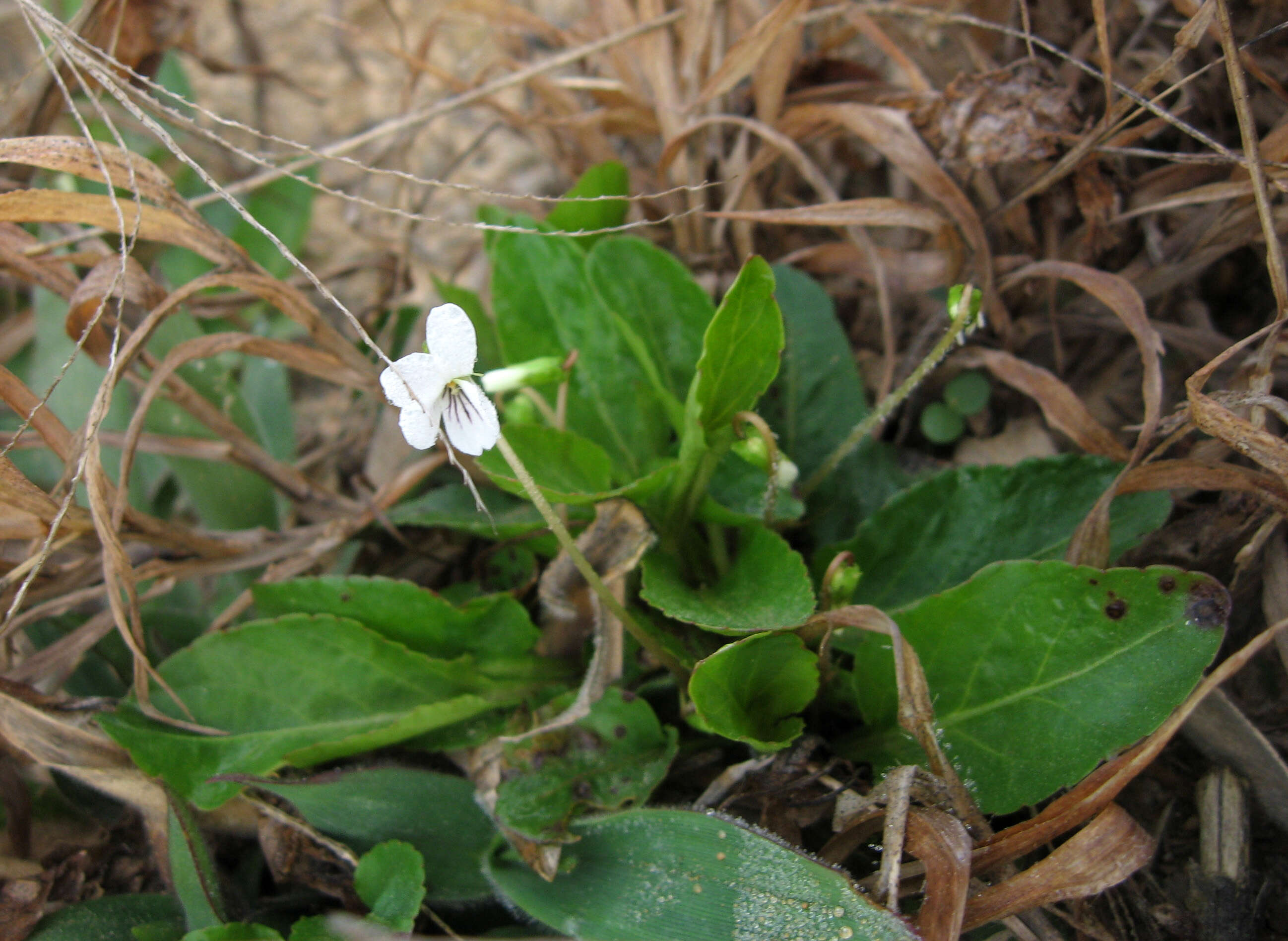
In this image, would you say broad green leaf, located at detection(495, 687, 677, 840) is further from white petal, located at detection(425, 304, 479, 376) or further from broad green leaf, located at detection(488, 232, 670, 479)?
white petal, located at detection(425, 304, 479, 376)

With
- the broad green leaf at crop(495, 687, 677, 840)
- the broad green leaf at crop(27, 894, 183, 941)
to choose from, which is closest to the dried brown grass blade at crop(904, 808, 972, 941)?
the broad green leaf at crop(495, 687, 677, 840)

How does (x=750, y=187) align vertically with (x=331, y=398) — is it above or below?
above

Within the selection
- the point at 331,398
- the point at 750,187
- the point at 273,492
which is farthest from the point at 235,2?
the point at 750,187

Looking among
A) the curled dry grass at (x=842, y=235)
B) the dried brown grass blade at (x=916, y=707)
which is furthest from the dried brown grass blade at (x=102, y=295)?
the dried brown grass blade at (x=916, y=707)

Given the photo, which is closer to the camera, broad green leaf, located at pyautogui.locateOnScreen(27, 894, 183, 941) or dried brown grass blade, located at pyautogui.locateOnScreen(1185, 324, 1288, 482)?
dried brown grass blade, located at pyautogui.locateOnScreen(1185, 324, 1288, 482)

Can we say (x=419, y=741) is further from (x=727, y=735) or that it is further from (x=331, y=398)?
(x=331, y=398)

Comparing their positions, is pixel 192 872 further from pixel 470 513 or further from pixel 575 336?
pixel 575 336
